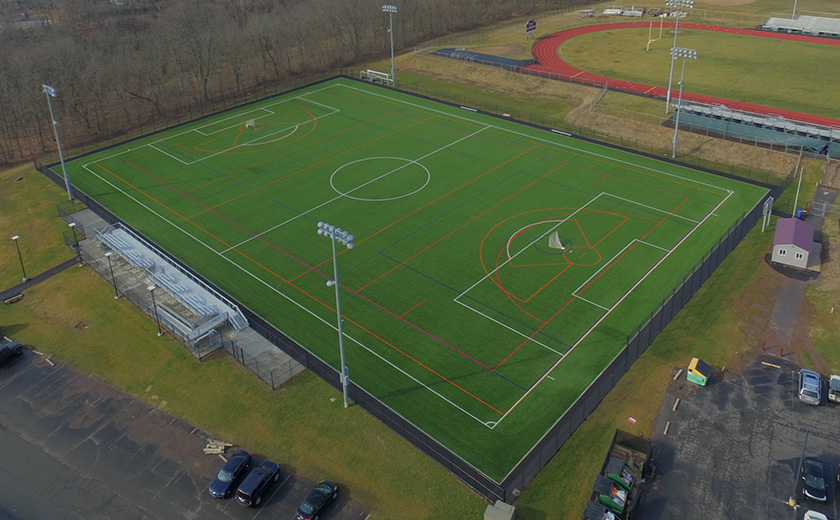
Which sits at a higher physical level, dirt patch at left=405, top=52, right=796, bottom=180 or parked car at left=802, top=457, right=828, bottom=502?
dirt patch at left=405, top=52, right=796, bottom=180

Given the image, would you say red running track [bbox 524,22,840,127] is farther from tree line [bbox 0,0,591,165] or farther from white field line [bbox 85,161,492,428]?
white field line [bbox 85,161,492,428]

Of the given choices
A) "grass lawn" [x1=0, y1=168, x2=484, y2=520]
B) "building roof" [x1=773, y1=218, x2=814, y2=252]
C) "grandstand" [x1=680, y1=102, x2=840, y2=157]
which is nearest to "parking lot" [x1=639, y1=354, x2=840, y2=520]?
"grass lawn" [x1=0, y1=168, x2=484, y2=520]

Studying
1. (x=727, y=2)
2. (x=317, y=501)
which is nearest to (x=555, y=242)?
(x=317, y=501)

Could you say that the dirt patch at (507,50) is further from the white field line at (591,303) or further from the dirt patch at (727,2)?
the white field line at (591,303)

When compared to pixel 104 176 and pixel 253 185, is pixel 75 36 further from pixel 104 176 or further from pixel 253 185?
pixel 253 185

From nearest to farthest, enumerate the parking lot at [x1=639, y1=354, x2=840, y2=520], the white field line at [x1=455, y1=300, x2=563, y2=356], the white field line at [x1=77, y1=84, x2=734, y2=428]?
the parking lot at [x1=639, y1=354, x2=840, y2=520] → the white field line at [x1=77, y1=84, x2=734, y2=428] → the white field line at [x1=455, y1=300, x2=563, y2=356]

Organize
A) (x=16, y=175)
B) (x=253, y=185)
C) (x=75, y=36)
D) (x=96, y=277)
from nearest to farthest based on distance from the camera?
(x=96, y=277) < (x=253, y=185) < (x=16, y=175) < (x=75, y=36)

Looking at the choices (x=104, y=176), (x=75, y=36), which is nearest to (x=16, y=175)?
(x=104, y=176)
